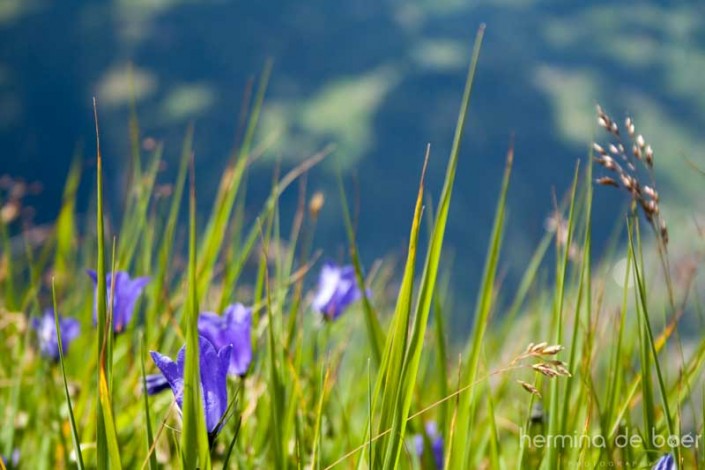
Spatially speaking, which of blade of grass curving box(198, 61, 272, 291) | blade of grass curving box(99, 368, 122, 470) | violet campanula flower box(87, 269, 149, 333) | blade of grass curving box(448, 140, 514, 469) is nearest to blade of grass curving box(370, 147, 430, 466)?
blade of grass curving box(448, 140, 514, 469)

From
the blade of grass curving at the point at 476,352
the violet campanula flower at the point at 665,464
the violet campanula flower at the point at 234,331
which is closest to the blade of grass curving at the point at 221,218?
the violet campanula flower at the point at 234,331

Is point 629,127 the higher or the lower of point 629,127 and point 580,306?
the higher

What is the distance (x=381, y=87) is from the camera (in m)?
109

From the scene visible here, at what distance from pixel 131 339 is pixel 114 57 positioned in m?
104

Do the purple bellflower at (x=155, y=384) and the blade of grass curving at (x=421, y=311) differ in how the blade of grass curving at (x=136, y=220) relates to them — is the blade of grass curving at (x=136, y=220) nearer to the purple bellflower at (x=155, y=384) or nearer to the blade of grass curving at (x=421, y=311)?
the purple bellflower at (x=155, y=384)

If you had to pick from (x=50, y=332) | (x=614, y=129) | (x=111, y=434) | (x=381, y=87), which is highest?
(x=381, y=87)

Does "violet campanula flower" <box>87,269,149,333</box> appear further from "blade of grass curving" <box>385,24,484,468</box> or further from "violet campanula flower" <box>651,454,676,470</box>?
"violet campanula flower" <box>651,454,676,470</box>

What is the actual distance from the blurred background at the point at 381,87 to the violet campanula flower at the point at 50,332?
7897 centimetres

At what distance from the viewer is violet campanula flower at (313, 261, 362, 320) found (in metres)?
1.71

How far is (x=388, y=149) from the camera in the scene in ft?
323

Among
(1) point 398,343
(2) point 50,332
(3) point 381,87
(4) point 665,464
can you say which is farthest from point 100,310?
(3) point 381,87

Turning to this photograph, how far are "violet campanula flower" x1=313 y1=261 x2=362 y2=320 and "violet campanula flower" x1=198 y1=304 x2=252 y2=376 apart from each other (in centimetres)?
47

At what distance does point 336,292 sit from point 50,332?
666mm

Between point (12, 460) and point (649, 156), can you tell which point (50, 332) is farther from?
point (649, 156)
